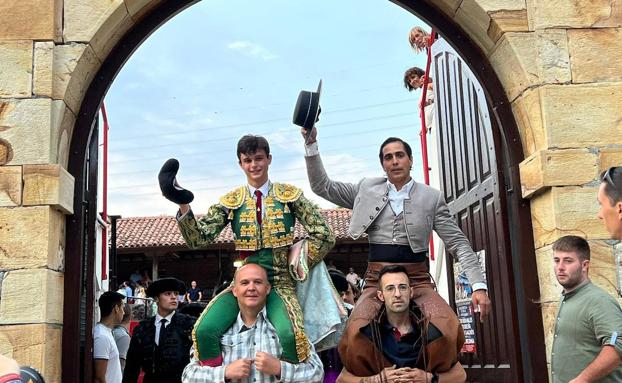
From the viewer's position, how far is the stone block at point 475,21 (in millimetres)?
4227

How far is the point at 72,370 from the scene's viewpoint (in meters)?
3.85

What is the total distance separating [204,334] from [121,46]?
188 centimetres

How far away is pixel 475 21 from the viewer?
14.1 ft

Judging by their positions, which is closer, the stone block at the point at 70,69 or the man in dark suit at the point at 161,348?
the stone block at the point at 70,69

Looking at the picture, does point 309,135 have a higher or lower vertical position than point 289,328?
higher

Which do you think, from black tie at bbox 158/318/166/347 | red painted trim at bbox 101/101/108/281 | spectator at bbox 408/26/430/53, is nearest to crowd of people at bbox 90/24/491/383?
black tie at bbox 158/318/166/347

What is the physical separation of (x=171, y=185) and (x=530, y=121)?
207 centimetres

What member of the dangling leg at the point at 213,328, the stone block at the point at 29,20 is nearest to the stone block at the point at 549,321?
the dangling leg at the point at 213,328

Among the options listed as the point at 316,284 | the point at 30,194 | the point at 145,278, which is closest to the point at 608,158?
the point at 316,284

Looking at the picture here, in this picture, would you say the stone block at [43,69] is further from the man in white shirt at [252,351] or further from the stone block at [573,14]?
the stone block at [573,14]

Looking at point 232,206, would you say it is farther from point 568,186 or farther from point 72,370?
point 568,186

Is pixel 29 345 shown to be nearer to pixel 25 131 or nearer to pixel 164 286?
pixel 25 131

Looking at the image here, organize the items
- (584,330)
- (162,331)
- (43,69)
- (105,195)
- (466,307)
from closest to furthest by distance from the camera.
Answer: (584,330)
(43,69)
(162,331)
(466,307)
(105,195)

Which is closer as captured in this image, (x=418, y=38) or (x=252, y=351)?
(x=252, y=351)
